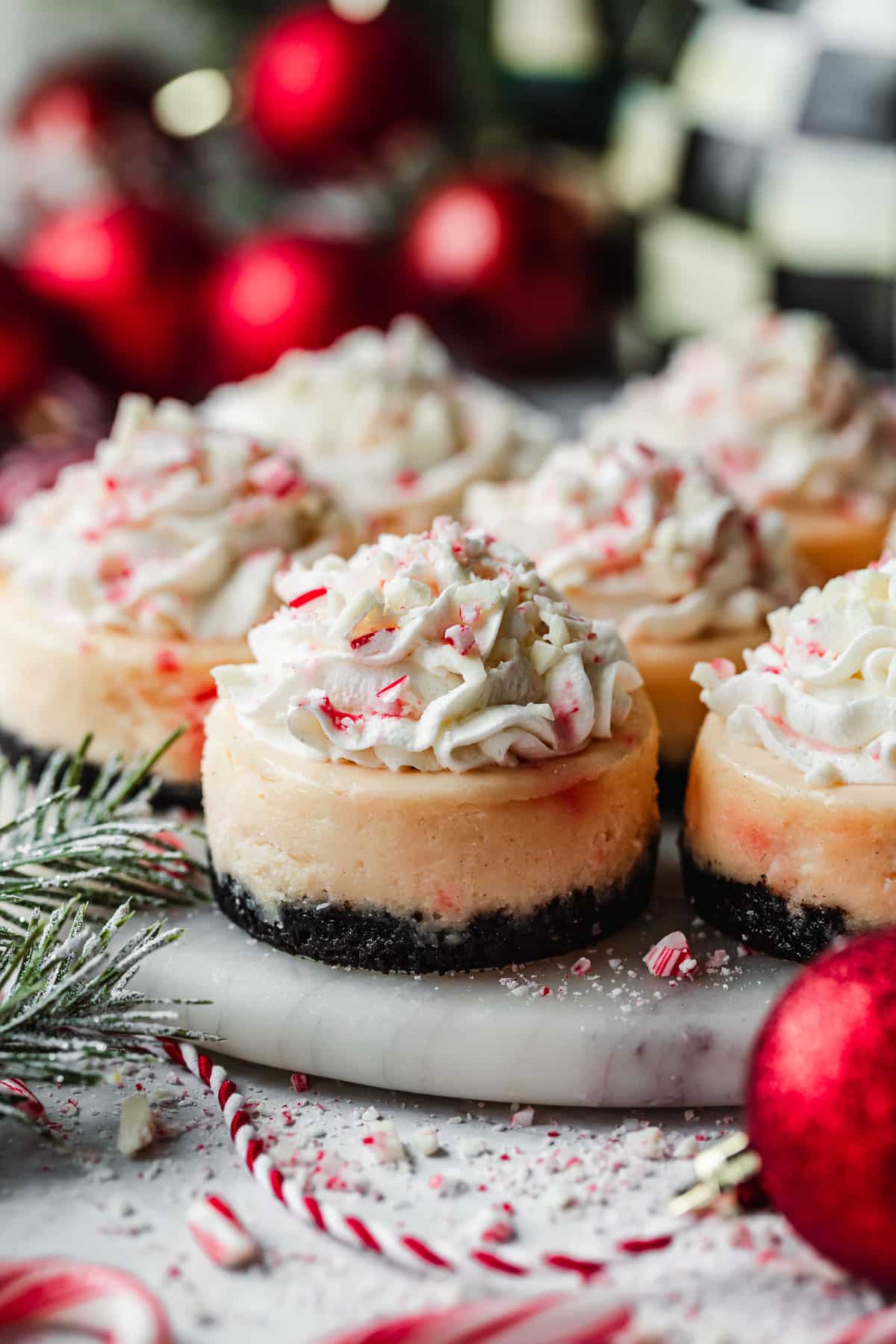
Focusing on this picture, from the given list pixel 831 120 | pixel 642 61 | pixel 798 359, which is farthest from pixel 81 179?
pixel 798 359

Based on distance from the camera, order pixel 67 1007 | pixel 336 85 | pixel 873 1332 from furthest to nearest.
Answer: pixel 336 85
pixel 67 1007
pixel 873 1332

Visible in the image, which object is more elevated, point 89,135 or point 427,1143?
point 89,135

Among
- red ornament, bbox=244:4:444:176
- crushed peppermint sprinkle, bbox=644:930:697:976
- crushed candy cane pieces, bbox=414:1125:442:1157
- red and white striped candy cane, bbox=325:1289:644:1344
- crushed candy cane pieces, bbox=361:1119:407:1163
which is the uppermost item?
red ornament, bbox=244:4:444:176

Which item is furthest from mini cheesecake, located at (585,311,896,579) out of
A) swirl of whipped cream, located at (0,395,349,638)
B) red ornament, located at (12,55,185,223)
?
red ornament, located at (12,55,185,223)

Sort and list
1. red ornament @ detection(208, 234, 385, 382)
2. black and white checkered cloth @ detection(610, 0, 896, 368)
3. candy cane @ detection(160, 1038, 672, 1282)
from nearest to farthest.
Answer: candy cane @ detection(160, 1038, 672, 1282), black and white checkered cloth @ detection(610, 0, 896, 368), red ornament @ detection(208, 234, 385, 382)

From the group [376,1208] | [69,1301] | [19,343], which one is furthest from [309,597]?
[19,343]

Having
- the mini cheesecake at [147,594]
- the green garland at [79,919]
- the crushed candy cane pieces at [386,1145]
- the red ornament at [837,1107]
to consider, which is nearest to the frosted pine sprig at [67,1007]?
the green garland at [79,919]

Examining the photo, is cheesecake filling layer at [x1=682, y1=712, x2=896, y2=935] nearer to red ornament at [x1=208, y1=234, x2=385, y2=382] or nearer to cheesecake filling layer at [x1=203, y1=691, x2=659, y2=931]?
cheesecake filling layer at [x1=203, y1=691, x2=659, y2=931]

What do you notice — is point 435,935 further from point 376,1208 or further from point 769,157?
point 769,157
